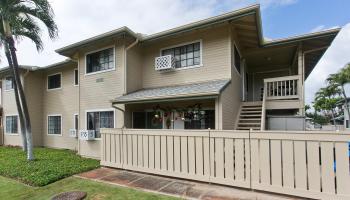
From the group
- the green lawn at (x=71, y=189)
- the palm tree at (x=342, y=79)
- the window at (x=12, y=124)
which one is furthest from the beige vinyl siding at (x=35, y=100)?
the palm tree at (x=342, y=79)

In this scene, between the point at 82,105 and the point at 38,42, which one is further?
the point at 82,105

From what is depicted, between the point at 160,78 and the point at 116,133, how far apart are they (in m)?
3.62

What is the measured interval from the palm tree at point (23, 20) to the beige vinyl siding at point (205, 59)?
15.3ft

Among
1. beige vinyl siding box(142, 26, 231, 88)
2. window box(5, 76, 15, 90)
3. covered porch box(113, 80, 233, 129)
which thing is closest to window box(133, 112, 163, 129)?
covered porch box(113, 80, 233, 129)

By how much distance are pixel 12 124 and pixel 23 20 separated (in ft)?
32.2

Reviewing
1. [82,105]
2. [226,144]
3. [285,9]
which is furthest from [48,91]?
[285,9]

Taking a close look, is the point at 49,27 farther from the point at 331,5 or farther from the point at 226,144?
the point at 331,5

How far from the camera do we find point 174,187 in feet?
18.3

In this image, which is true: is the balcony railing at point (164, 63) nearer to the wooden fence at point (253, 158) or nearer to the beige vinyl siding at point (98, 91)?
the beige vinyl siding at point (98, 91)

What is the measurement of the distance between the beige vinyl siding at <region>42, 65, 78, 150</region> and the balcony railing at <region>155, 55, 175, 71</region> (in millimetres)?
6562

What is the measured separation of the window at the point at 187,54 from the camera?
9.30 metres

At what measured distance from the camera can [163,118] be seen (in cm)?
955

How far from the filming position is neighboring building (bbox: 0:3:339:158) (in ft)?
27.2

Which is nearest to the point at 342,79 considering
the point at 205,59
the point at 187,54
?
the point at 205,59
